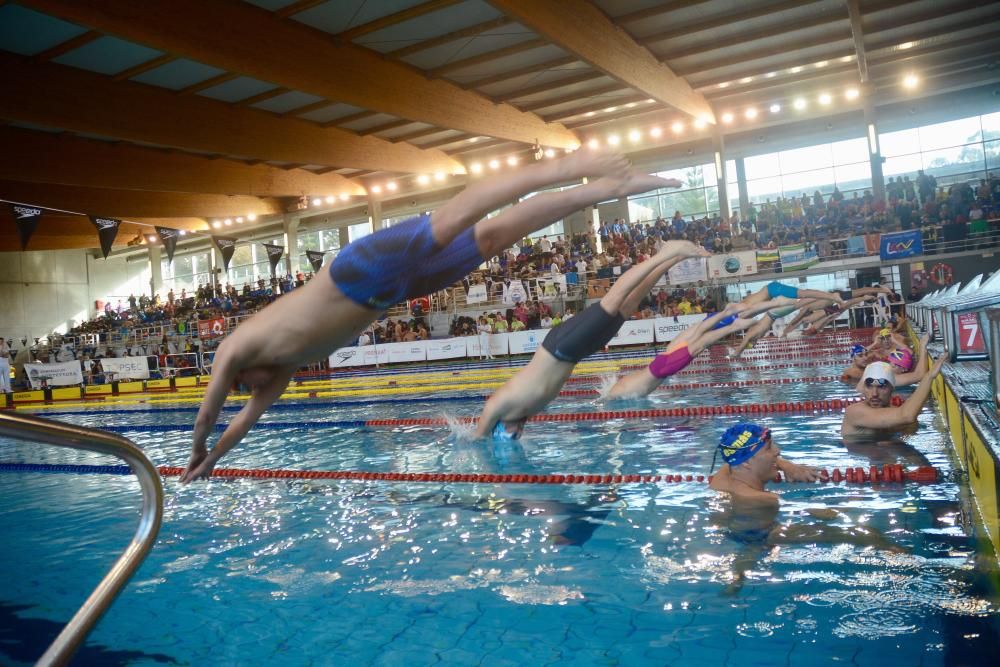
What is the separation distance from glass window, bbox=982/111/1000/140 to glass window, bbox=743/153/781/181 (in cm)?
543

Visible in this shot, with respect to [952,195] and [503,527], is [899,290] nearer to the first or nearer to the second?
[952,195]

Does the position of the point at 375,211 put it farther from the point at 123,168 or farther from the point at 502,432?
the point at 502,432

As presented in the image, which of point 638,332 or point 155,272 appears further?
point 155,272

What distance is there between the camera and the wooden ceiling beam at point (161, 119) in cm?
1185

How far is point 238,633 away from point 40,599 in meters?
1.43

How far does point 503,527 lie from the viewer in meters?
4.70

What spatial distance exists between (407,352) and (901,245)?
39.7 feet

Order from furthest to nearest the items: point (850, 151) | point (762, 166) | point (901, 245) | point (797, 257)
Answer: point (762, 166) → point (850, 151) → point (797, 257) → point (901, 245)

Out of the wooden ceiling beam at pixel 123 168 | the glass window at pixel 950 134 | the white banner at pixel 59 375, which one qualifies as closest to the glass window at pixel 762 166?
the glass window at pixel 950 134

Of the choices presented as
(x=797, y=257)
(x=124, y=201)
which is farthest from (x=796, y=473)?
(x=124, y=201)

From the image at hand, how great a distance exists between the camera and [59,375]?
20.1 meters

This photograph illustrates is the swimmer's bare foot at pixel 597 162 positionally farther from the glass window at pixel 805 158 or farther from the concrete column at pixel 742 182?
Answer: the glass window at pixel 805 158

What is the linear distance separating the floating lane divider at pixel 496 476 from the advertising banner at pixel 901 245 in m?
14.8

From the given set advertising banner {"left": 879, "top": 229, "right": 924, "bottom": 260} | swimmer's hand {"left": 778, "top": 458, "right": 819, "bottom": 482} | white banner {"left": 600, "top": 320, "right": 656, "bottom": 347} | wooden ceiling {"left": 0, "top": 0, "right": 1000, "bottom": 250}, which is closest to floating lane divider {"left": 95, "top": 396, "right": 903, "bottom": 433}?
swimmer's hand {"left": 778, "top": 458, "right": 819, "bottom": 482}
